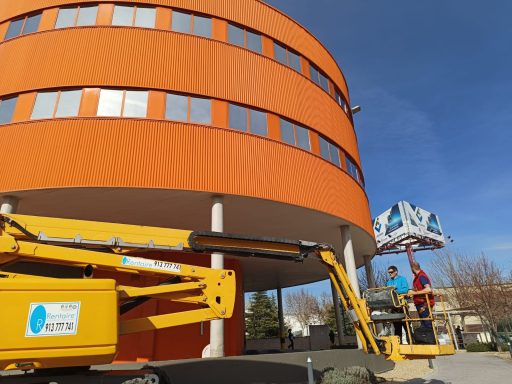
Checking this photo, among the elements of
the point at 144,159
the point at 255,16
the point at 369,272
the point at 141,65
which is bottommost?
the point at 369,272

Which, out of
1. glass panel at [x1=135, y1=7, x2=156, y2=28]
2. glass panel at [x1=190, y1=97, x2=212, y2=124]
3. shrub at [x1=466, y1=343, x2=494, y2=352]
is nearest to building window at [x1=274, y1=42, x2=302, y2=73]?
glass panel at [x1=190, y1=97, x2=212, y2=124]

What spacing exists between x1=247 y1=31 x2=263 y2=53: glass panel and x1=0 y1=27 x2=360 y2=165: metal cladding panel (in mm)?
659

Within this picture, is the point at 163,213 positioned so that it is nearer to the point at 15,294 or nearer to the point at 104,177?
the point at 104,177

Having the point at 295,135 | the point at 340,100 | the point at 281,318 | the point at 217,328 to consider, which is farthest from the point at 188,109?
the point at 281,318

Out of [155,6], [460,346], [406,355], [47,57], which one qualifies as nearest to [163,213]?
[47,57]

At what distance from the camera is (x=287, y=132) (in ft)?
48.8

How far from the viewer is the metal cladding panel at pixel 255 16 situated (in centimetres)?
1483

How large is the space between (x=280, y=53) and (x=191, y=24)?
172 inches

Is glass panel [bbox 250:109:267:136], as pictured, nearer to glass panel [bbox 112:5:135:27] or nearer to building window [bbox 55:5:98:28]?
glass panel [bbox 112:5:135:27]

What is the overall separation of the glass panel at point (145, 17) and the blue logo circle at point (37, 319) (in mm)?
12428

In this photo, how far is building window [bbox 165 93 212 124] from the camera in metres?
12.8

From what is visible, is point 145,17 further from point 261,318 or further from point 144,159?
point 261,318

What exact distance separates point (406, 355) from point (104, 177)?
9516mm

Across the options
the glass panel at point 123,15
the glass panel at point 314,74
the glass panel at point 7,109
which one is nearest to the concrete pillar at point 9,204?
the glass panel at point 7,109
